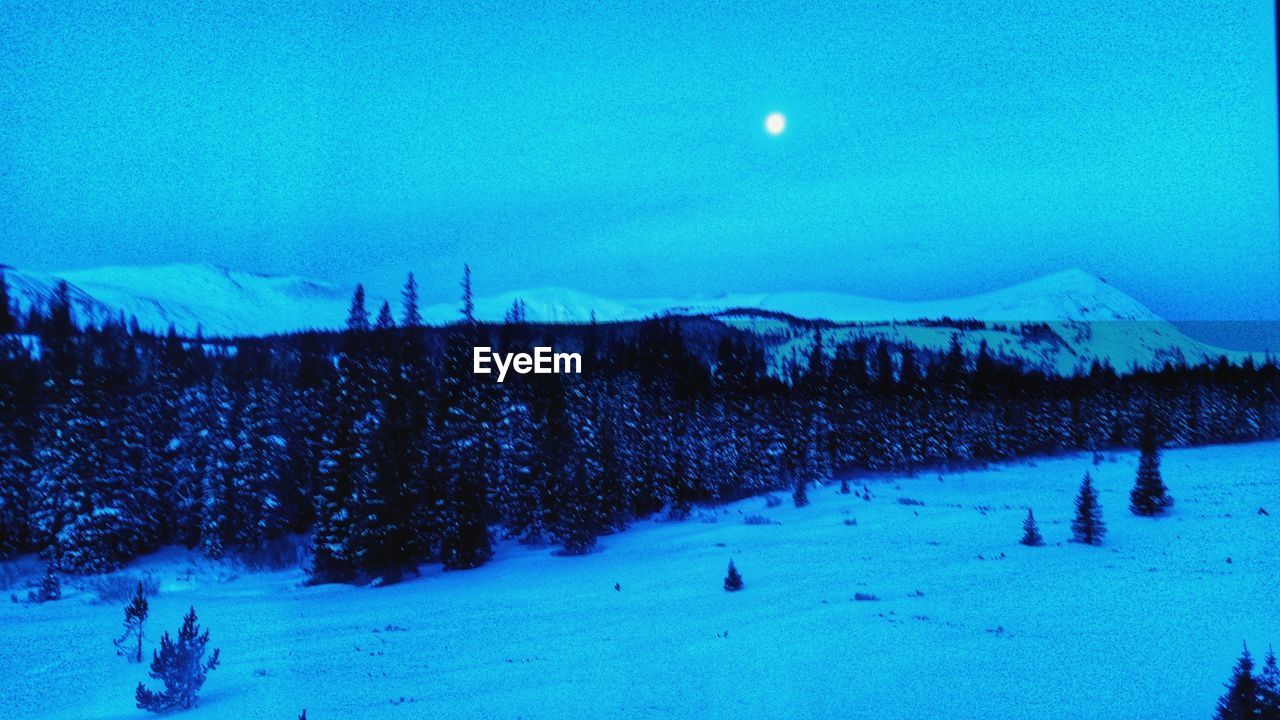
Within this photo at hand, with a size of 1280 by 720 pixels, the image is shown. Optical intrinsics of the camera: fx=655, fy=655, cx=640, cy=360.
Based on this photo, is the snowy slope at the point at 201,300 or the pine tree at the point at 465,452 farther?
the snowy slope at the point at 201,300

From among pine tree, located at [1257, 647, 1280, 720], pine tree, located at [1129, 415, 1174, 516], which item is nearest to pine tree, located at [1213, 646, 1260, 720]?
pine tree, located at [1257, 647, 1280, 720]

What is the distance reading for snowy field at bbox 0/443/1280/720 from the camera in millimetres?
12492

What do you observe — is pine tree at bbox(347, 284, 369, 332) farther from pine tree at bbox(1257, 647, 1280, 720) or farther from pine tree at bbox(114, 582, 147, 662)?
pine tree at bbox(1257, 647, 1280, 720)

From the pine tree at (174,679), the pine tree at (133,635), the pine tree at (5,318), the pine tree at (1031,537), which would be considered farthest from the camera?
the pine tree at (5,318)

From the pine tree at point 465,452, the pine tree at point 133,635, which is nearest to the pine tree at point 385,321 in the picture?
the pine tree at point 465,452

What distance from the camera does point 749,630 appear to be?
16.7m

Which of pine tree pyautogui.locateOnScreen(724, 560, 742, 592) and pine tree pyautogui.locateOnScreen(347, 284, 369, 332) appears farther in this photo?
pine tree pyautogui.locateOnScreen(347, 284, 369, 332)

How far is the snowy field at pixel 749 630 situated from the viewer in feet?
41.0

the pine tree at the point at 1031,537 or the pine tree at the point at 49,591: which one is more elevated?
the pine tree at the point at 1031,537

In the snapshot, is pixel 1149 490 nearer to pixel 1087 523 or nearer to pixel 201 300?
pixel 1087 523

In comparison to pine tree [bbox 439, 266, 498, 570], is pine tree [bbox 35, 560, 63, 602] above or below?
below

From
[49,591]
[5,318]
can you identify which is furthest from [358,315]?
[5,318]

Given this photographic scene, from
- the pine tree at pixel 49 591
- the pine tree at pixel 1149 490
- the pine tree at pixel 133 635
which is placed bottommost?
the pine tree at pixel 49 591

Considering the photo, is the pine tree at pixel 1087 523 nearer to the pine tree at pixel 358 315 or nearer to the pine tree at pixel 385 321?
the pine tree at pixel 385 321
